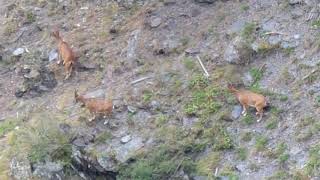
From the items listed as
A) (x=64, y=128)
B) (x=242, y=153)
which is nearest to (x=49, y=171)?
(x=64, y=128)

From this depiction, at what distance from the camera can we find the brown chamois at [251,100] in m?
11.2

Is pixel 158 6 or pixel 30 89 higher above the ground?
pixel 158 6

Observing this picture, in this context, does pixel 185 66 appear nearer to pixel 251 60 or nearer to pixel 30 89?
pixel 251 60

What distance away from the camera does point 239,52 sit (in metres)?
12.3

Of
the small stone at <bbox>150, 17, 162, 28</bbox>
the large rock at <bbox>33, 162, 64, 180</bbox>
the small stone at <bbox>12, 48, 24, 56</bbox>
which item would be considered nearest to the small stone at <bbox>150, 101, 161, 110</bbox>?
the large rock at <bbox>33, 162, 64, 180</bbox>

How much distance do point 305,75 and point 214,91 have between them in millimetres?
1411

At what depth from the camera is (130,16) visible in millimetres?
14000

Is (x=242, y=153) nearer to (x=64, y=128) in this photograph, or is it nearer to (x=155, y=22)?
(x=64, y=128)

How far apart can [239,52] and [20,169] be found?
151 inches

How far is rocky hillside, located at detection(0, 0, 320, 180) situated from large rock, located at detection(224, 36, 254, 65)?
0.02 meters

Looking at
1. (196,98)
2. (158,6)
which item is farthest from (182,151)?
(158,6)

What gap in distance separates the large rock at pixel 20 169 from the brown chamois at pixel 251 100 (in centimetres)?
328

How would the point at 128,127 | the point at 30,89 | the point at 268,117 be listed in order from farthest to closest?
1. the point at 30,89
2. the point at 128,127
3. the point at 268,117

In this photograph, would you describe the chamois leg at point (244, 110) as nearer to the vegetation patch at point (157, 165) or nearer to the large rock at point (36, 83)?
the vegetation patch at point (157, 165)
